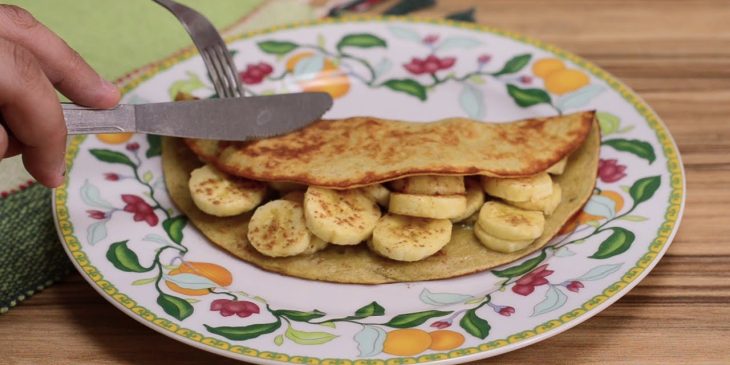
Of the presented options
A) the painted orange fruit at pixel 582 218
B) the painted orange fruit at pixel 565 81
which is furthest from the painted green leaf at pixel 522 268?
the painted orange fruit at pixel 565 81

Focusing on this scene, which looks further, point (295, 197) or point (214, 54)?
point (214, 54)


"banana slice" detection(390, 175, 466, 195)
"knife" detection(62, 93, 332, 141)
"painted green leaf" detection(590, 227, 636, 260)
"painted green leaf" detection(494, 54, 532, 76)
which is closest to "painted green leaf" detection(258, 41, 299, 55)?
"knife" detection(62, 93, 332, 141)

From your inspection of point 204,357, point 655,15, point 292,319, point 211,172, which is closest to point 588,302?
point 292,319

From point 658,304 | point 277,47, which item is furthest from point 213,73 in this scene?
point 658,304

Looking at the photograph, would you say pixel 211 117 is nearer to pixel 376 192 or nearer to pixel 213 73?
pixel 213 73

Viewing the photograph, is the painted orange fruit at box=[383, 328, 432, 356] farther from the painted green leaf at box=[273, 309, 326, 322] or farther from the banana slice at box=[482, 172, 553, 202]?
the banana slice at box=[482, 172, 553, 202]

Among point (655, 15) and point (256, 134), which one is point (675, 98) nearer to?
point (655, 15)
